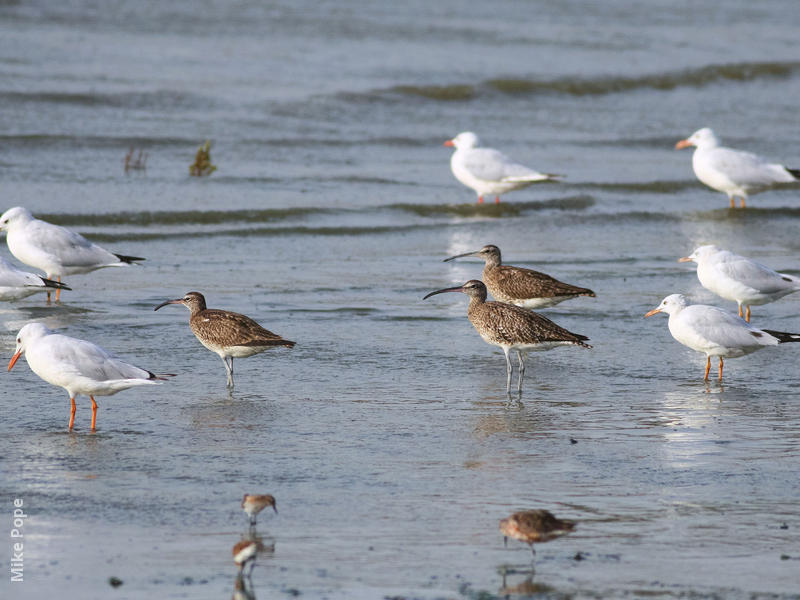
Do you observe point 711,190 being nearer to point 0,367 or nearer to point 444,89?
point 444,89

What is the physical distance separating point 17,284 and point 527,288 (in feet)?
13.7

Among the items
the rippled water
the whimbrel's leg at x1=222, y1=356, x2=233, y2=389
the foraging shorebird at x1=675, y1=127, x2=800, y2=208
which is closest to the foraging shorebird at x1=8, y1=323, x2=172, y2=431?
the rippled water

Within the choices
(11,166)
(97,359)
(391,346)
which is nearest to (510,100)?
(11,166)

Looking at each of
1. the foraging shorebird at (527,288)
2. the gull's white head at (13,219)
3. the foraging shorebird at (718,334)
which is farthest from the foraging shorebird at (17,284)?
the foraging shorebird at (718,334)

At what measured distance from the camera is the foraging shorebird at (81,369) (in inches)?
288

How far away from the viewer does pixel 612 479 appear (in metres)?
6.45

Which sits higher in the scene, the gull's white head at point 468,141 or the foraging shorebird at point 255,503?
the gull's white head at point 468,141

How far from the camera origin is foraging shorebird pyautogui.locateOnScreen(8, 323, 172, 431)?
7305mm

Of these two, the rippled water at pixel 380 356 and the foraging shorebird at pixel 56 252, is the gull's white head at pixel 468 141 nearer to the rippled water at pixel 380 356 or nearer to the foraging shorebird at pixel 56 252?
the rippled water at pixel 380 356

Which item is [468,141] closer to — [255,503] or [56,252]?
[56,252]

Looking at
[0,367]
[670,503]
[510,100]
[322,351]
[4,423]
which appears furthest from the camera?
[510,100]

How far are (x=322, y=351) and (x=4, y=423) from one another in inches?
107

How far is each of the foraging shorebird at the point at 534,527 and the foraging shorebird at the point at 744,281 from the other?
576cm

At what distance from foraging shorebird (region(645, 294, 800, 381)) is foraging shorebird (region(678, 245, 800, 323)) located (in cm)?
161
